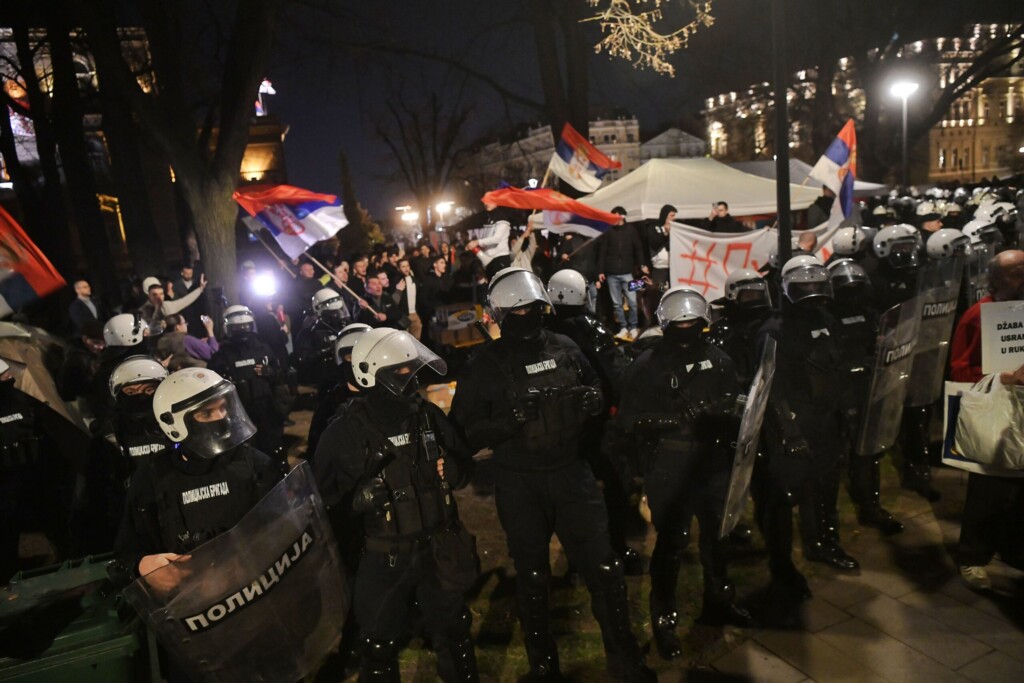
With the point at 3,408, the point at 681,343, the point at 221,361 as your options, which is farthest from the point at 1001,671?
the point at 3,408

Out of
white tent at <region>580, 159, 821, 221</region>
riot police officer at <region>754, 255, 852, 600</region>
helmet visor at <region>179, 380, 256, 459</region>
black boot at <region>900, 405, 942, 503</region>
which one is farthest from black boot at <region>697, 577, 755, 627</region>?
white tent at <region>580, 159, 821, 221</region>

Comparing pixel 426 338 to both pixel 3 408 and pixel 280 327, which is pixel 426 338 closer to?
pixel 280 327

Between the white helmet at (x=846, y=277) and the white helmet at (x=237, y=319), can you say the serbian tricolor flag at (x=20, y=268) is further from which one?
the white helmet at (x=846, y=277)

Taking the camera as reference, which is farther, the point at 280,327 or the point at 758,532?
the point at 280,327

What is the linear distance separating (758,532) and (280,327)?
6.99 m

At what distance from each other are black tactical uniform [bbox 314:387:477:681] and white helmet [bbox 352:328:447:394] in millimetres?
90

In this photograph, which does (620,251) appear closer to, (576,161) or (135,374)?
(576,161)

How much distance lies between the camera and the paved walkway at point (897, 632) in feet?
13.2

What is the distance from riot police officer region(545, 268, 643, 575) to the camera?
5.28 m

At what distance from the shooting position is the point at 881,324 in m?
4.97

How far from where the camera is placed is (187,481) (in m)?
3.44

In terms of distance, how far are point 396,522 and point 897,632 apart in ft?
10.7

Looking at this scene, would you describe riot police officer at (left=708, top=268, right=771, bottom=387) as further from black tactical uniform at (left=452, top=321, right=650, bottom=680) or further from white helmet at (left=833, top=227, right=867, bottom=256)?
white helmet at (left=833, top=227, right=867, bottom=256)

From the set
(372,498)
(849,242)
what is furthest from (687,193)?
(372,498)
